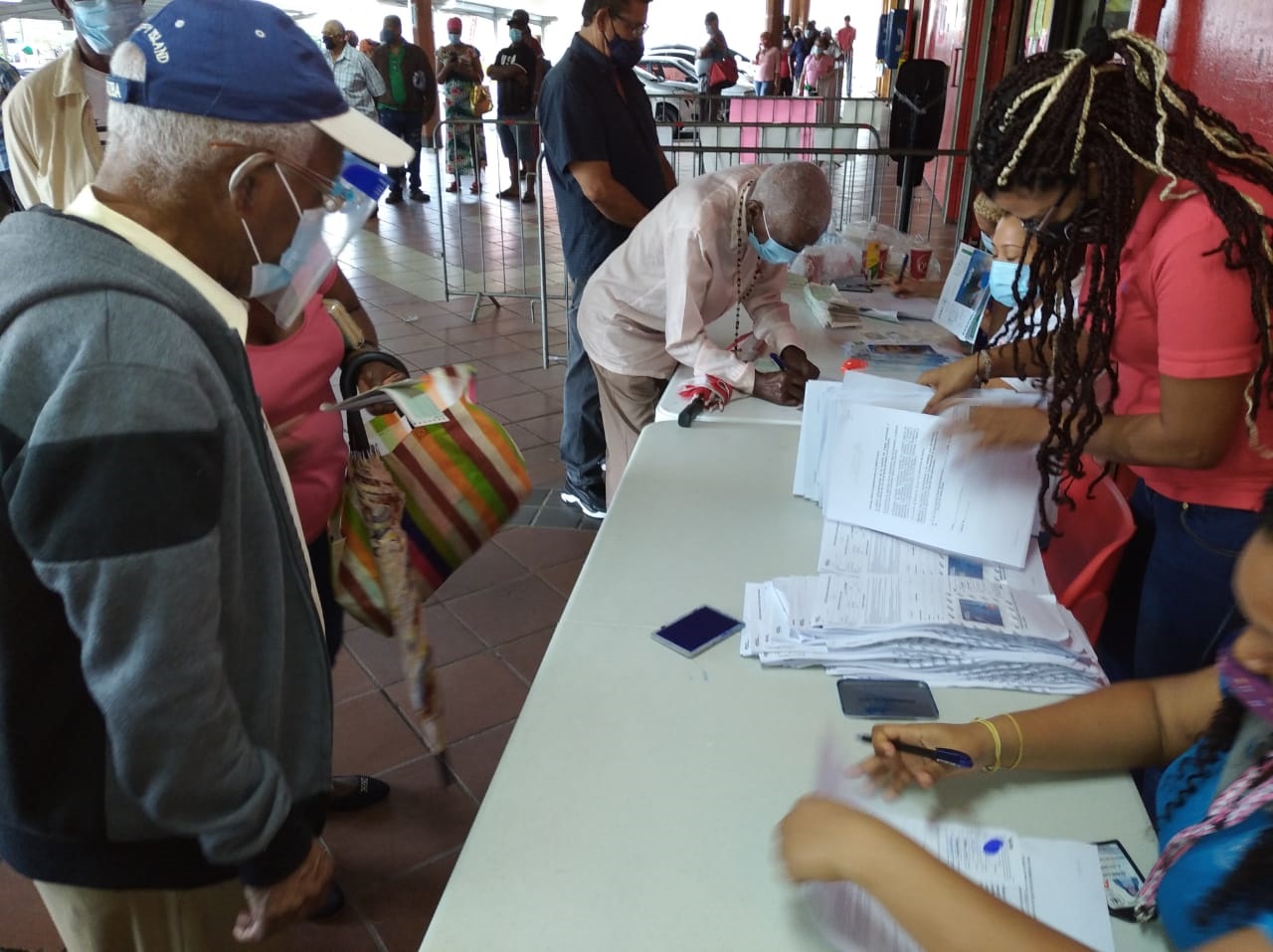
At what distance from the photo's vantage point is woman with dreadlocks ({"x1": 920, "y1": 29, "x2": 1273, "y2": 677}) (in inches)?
45.3

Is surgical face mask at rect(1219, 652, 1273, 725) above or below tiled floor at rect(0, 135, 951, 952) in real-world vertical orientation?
above

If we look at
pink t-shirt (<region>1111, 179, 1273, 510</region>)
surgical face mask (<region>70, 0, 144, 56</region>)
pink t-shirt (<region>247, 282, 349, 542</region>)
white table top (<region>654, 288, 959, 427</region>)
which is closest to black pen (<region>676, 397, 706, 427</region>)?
white table top (<region>654, 288, 959, 427</region>)

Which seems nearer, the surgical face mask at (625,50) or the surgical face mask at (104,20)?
the surgical face mask at (104,20)

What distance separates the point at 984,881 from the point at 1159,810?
24 cm

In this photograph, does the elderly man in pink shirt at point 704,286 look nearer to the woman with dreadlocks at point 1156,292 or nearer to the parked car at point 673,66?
the woman with dreadlocks at point 1156,292

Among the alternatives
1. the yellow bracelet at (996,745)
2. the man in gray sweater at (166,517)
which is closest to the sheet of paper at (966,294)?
the yellow bracelet at (996,745)

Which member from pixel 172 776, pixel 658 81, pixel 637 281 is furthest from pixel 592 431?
pixel 658 81

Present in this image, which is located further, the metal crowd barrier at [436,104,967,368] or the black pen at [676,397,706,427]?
the metal crowd barrier at [436,104,967,368]

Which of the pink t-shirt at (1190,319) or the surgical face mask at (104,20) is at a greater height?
the surgical face mask at (104,20)

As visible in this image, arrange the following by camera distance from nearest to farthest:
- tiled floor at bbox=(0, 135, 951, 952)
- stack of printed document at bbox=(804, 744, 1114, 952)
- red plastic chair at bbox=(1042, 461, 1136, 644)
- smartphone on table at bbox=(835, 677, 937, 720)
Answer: stack of printed document at bbox=(804, 744, 1114, 952) → smartphone on table at bbox=(835, 677, 937, 720) → red plastic chair at bbox=(1042, 461, 1136, 644) → tiled floor at bbox=(0, 135, 951, 952)

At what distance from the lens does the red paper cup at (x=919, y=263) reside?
3.17m

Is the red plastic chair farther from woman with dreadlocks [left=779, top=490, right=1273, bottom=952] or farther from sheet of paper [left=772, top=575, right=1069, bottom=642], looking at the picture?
woman with dreadlocks [left=779, top=490, right=1273, bottom=952]

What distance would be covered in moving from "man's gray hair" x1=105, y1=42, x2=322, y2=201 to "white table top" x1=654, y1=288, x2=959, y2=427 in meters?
1.23

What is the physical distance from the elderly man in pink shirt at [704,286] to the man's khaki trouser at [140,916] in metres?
1.41
